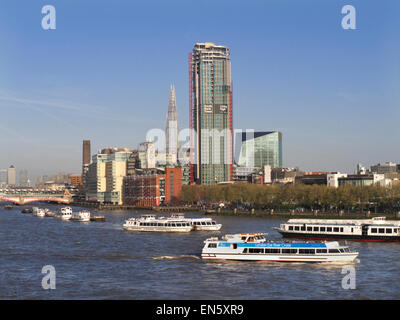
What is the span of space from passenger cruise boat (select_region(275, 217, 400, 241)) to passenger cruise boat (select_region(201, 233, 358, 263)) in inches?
577

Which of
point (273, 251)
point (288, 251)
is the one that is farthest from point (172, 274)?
point (288, 251)

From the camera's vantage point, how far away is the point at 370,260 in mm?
44375

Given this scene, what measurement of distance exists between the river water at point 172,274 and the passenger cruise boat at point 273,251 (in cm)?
69

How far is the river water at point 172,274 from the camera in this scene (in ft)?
106

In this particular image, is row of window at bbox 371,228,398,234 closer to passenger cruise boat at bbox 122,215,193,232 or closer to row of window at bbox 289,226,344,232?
row of window at bbox 289,226,344,232

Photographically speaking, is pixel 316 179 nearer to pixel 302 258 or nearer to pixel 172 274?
pixel 302 258

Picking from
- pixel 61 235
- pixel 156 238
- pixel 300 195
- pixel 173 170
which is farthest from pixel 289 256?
pixel 173 170

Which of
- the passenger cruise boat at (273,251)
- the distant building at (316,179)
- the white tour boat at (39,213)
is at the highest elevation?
the distant building at (316,179)

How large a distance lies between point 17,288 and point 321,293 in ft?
56.4

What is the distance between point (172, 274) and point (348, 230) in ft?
89.4

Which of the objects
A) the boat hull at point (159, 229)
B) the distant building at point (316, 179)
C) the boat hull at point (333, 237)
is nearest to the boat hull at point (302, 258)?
the boat hull at point (333, 237)

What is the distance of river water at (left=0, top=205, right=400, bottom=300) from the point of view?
106 ft

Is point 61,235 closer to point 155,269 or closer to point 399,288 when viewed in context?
point 155,269

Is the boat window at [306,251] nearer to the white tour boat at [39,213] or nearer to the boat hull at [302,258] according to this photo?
the boat hull at [302,258]
